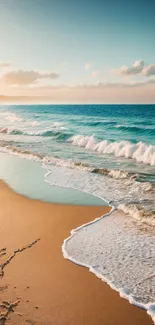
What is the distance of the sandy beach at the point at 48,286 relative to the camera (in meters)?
4.00

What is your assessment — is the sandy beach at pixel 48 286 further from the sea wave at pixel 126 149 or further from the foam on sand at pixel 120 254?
the sea wave at pixel 126 149

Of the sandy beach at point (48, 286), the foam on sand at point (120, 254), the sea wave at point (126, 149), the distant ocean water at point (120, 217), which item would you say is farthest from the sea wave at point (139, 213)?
the sea wave at point (126, 149)

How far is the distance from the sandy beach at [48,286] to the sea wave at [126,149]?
342 inches

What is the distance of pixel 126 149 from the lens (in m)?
16.8

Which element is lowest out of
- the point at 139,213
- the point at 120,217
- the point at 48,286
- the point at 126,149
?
the point at 48,286

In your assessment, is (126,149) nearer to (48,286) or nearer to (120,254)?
(120,254)

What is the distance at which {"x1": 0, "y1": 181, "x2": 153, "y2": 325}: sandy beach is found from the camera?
4.00 m

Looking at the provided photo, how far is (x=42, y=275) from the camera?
194 inches

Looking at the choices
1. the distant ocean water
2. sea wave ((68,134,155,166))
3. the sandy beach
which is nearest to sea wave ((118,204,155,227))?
the distant ocean water

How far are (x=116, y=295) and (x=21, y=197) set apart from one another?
5.08 meters

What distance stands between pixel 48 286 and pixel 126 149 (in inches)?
507

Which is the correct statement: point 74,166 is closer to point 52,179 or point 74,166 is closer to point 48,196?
point 52,179

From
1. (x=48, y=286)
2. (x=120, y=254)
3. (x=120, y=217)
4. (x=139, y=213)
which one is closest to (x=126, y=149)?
(x=139, y=213)

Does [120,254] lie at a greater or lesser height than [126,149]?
lesser
